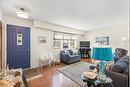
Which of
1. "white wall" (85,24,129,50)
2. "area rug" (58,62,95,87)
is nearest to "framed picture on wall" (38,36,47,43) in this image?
"area rug" (58,62,95,87)

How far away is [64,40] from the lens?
20.3 ft

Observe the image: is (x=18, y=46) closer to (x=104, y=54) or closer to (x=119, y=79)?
(x=104, y=54)

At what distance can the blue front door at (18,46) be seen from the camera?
3.72 meters

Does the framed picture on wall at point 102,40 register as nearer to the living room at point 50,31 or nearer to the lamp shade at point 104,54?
the living room at point 50,31

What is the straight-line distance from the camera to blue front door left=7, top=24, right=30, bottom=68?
372 cm

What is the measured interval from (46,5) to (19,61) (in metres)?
2.82

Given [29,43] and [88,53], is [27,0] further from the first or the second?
[88,53]

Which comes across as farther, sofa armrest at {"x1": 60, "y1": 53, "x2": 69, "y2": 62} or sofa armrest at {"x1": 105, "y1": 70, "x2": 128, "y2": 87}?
sofa armrest at {"x1": 60, "y1": 53, "x2": 69, "y2": 62}

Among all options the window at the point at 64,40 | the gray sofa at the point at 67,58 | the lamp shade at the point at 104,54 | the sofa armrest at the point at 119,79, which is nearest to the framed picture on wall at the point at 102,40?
the window at the point at 64,40

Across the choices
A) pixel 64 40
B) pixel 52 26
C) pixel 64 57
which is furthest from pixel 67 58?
pixel 52 26

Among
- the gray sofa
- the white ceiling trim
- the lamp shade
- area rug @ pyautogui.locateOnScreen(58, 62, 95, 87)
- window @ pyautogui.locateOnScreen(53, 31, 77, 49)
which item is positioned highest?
the white ceiling trim

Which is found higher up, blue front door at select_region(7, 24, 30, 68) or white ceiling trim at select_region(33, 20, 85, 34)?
white ceiling trim at select_region(33, 20, 85, 34)

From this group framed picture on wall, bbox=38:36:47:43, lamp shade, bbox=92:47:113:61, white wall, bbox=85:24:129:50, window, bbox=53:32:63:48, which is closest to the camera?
lamp shade, bbox=92:47:113:61

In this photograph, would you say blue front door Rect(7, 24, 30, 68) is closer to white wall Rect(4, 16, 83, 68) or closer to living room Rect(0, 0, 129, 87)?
living room Rect(0, 0, 129, 87)
